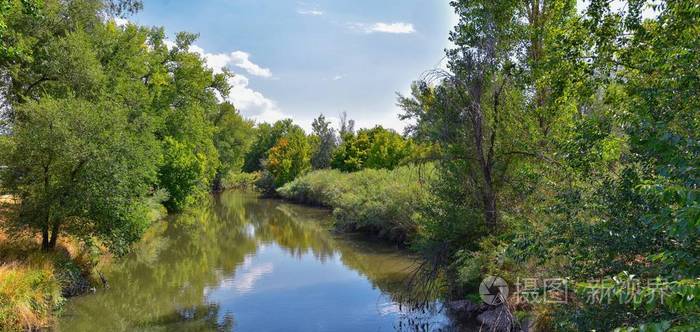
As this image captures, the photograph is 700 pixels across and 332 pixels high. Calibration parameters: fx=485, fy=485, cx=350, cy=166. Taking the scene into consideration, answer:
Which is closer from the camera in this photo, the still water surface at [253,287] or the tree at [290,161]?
the still water surface at [253,287]

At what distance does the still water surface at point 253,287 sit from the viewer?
11.9 metres

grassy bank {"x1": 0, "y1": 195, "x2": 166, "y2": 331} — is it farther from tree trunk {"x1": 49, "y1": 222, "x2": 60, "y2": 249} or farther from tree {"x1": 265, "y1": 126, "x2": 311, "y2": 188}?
tree {"x1": 265, "y1": 126, "x2": 311, "y2": 188}

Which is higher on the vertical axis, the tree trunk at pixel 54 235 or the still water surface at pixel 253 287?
the tree trunk at pixel 54 235

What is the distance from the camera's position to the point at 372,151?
41.6 m

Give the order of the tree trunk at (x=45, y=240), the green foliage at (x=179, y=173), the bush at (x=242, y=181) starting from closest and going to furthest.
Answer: the tree trunk at (x=45, y=240) < the green foliage at (x=179, y=173) < the bush at (x=242, y=181)

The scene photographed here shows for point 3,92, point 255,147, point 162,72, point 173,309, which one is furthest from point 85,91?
point 255,147

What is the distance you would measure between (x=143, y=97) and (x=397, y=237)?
13.1 meters

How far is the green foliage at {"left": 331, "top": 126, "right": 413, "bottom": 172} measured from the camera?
40.0 m

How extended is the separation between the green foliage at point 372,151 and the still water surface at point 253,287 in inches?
590

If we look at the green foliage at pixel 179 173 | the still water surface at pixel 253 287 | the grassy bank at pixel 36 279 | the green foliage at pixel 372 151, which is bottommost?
the still water surface at pixel 253 287

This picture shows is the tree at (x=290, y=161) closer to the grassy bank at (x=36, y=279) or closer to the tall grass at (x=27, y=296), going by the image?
the grassy bank at (x=36, y=279)

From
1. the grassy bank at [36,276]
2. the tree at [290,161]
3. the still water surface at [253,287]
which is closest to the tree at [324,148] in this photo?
the tree at [290,161]

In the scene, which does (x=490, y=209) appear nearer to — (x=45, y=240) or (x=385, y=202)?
(x=385, y=202)

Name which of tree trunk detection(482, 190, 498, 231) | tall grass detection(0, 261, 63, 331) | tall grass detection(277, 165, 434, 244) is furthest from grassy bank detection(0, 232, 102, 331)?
tree trunk detection(482, 190, 498, 231)
